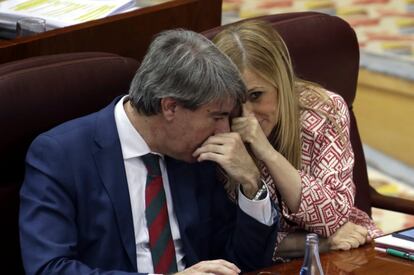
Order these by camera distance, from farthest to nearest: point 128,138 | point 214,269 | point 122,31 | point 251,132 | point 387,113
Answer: point 387,113 → point 122,31 → point 251,132 → point 128,138 → point 214,269

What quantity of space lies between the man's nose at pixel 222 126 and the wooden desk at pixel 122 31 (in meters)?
0.55

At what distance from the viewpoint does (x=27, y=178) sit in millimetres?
2164

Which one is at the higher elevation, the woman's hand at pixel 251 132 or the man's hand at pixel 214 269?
the woman's hand at pixel 251 132

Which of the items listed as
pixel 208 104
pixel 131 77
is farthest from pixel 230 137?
pixel 131 77

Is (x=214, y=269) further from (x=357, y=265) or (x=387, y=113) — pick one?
(x=387, y=113)

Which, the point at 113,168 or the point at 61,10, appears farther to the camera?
the point at 61,10

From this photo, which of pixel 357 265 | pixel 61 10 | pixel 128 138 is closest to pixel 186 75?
pixel 128 138

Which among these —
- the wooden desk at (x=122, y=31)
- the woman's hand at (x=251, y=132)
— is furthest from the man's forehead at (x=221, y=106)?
the wooden desk at (x=122, y=31)

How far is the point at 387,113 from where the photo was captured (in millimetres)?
4445

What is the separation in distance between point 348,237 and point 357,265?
16 centimetres

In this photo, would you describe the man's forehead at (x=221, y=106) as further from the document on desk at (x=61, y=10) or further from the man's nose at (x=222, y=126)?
the document on desk at (x=61, y=10)

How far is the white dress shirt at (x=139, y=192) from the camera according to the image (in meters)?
2.22

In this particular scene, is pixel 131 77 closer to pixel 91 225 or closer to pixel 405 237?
pixel 91 225

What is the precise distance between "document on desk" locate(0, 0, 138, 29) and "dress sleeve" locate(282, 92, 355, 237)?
0.74 meters
